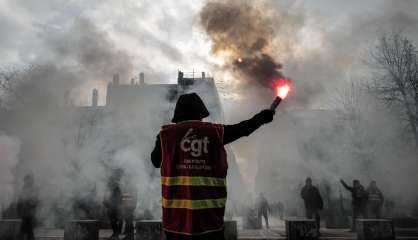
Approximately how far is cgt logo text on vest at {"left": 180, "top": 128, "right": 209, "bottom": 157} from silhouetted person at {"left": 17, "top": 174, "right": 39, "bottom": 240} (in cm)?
857

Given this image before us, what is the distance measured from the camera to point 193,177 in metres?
2.85

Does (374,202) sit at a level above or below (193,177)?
below

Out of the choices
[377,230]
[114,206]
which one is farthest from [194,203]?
[114,206]

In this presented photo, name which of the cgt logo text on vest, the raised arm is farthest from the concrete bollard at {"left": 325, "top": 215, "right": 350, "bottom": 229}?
the cgt logo text on vest

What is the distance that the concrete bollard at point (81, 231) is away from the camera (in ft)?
30.3

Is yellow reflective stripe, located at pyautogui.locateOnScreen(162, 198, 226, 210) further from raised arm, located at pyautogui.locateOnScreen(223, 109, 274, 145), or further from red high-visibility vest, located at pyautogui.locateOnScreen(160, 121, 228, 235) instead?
raised arm, located at pyautogui.locateOnScreen(223, 109, 274, 145)

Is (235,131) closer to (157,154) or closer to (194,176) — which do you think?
(194,176)

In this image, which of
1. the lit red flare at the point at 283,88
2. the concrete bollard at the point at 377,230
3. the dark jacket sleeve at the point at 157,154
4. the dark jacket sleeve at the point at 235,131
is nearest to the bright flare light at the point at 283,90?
the lit red flare at the point at 283,88

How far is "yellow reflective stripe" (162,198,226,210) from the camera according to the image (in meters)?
2.79

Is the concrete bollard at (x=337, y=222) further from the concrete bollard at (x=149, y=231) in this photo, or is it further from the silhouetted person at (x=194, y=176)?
the silhouetted person at (x=194, y=176)

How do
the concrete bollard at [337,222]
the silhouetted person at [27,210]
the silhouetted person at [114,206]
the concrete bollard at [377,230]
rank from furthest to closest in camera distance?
the concrete bollard at [337,222]
the silhouetted person at [114,206]
the silhouetted person at [27,210]
the concrete bollard at [377,230]

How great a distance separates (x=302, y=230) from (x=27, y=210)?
22.2 ft

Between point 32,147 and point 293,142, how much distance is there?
538 inches

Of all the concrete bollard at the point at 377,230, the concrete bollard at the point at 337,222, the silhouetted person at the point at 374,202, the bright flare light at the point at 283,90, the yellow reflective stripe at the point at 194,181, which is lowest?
the concrete bollard at the point at 337,222
